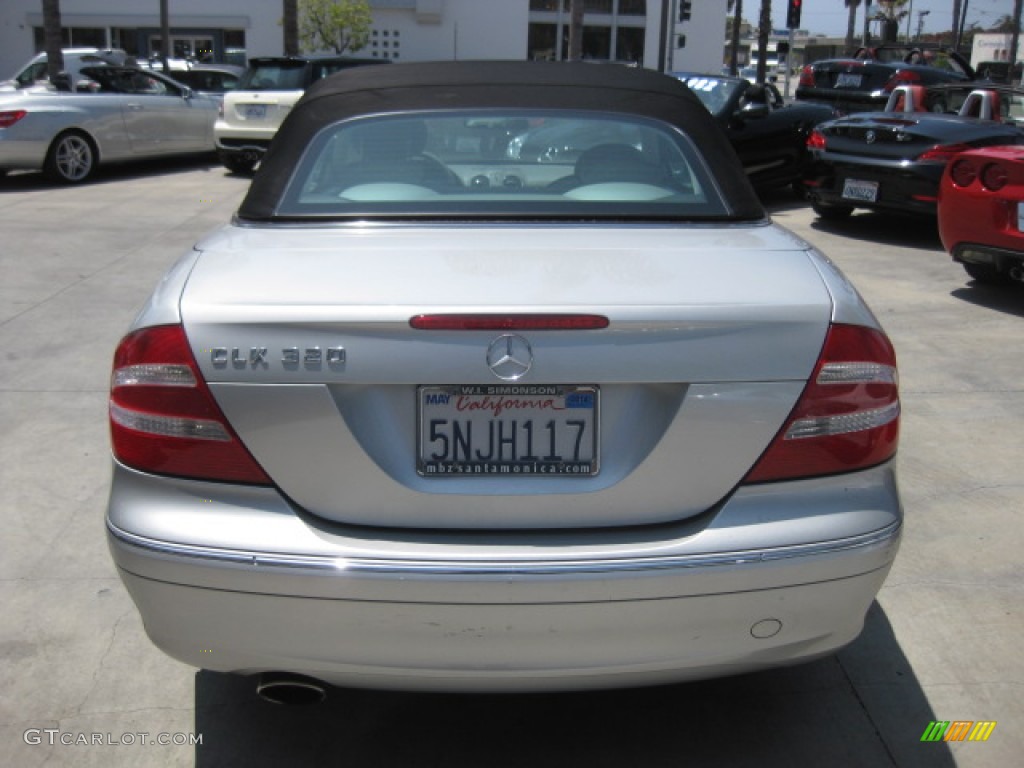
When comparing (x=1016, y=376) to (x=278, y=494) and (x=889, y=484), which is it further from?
(x=278, y=494)

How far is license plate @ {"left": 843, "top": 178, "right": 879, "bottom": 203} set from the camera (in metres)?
9.95

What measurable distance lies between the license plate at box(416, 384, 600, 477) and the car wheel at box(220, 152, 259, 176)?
1319cm

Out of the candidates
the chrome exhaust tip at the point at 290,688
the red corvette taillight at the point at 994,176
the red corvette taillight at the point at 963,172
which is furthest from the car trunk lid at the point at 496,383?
the red corvette taillight at the point at 963,172

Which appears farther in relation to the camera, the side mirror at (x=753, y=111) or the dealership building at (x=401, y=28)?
the dealership building at (x=401, y=28)

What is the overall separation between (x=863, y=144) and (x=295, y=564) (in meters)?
8.88

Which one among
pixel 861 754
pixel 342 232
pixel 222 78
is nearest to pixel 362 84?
pixel 342 232

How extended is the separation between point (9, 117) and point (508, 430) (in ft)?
40.3

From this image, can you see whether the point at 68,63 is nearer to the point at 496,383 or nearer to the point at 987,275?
the point at 987,275

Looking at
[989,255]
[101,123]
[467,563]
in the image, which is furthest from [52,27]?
[467,563]

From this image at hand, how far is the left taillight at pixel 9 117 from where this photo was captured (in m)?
12.8

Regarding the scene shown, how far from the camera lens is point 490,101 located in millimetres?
3645

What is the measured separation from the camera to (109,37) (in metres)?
44.7

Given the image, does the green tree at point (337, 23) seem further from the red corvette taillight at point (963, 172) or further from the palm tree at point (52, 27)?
the red corvette taillight at point (963, 172)

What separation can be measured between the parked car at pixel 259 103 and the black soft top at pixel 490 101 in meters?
10.9
